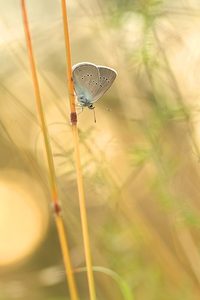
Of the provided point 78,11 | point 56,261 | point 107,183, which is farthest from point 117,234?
point 56,261

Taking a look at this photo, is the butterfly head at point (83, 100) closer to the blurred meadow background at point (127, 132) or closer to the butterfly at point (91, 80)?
the butterfly at point (91, 80)

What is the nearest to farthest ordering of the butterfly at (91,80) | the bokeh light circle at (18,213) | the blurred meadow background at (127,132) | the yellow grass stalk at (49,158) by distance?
the yellow grass stalk at (49,158) < the butterfly at (91,80) < the blurred meadow background at (127,132) < the bokeh light circle at (18,213)

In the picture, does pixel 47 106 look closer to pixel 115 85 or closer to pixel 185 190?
pixel 115 85

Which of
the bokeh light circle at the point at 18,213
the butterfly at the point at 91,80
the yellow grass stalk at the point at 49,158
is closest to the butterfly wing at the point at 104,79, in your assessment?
the butterfly at the point at 91,80

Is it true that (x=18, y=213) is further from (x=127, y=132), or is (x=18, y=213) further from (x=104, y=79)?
(x=104, y=79)

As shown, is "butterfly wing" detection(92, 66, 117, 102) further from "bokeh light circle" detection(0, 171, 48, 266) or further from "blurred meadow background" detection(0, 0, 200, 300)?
"bokeh light circle" detection(0, 171, 48, 266)

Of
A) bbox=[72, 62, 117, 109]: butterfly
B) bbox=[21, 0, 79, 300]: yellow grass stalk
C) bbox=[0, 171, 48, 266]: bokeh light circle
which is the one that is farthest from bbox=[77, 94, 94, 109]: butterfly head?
bbox=[0, 171, 48, 266]: bokeh light circle

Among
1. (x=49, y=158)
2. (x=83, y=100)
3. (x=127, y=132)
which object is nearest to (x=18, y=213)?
(x=127, y=132)
